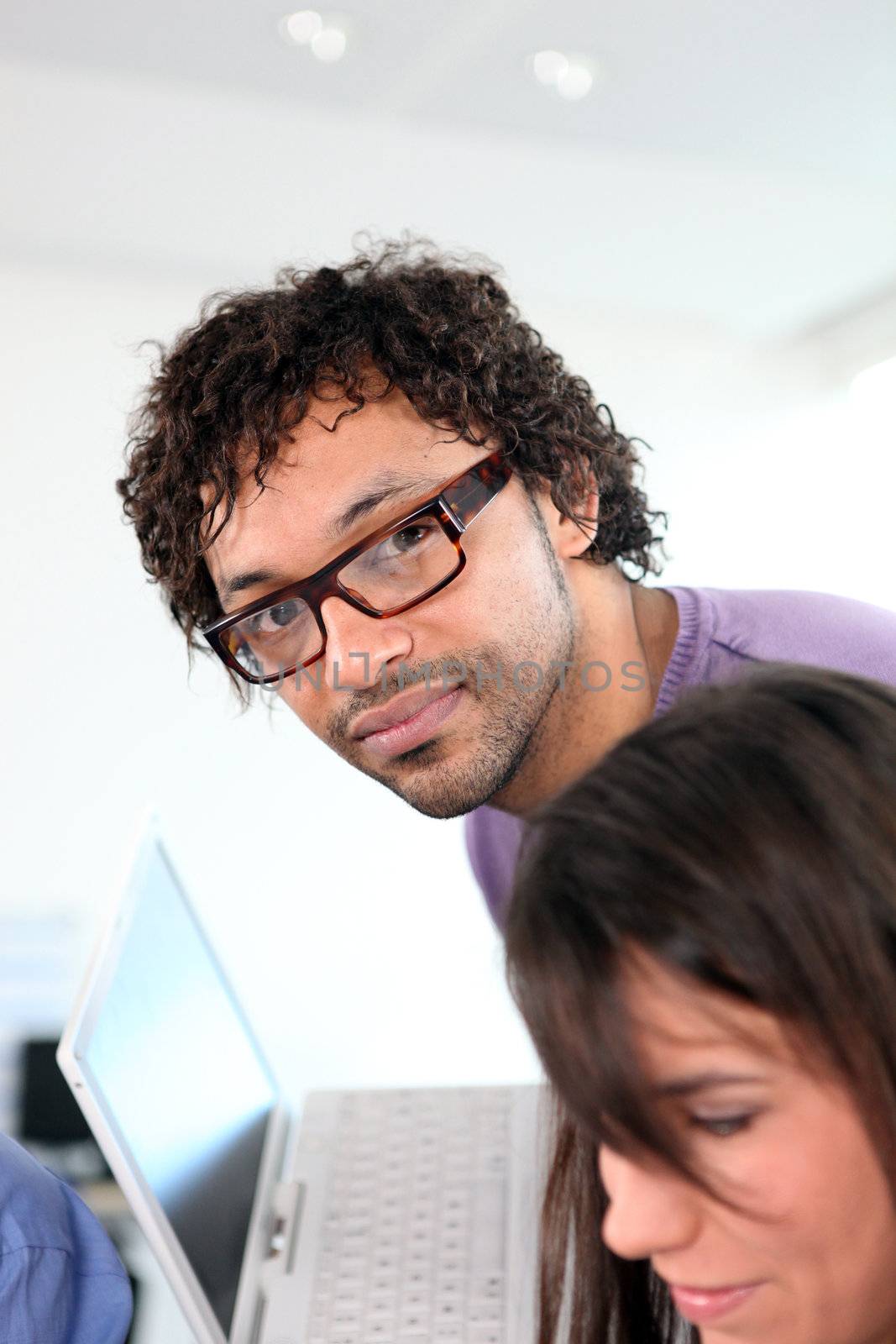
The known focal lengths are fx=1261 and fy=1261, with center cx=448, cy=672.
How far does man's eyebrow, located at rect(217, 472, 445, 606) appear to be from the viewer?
1100 mm

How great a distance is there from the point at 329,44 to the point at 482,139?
1.08ft

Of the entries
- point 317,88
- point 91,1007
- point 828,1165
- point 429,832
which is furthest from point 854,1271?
point 429,832

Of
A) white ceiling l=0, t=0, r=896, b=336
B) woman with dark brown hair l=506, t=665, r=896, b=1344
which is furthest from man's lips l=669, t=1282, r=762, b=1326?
white ceiling l=0, t=0, r=896, b=336

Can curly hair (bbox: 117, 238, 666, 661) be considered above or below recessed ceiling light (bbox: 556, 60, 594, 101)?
below

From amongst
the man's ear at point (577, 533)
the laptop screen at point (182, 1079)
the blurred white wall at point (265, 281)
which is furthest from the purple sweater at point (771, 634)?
the blurred white wall at point (265, 281)

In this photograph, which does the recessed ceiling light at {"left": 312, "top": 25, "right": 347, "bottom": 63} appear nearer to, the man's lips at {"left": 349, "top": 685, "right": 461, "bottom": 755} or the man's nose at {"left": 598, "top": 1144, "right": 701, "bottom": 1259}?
the man's lips at {"left": 349, "top": 685, "right": 461, "bottom": 755}

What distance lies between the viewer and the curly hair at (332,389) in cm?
117

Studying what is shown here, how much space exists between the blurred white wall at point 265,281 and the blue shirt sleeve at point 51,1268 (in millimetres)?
1356

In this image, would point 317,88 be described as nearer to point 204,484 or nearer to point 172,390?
point 172,390

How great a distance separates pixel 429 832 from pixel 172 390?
1.35m

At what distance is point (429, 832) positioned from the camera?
2.44m

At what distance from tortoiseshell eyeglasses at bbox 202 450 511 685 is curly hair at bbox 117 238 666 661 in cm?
9

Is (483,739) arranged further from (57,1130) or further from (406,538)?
(57,1130)

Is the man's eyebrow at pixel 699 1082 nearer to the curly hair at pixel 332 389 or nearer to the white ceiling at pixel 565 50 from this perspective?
the curly hair at pixel 332 389
